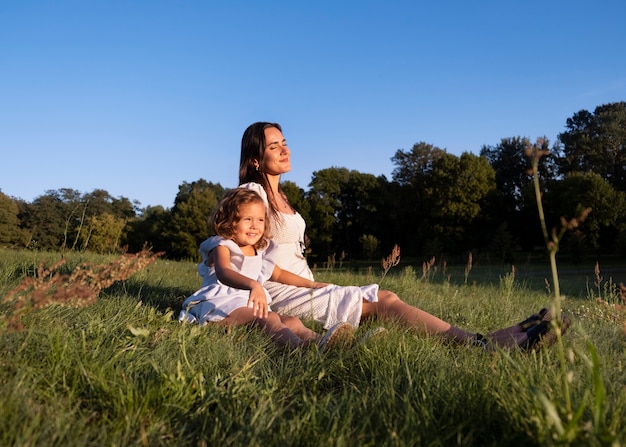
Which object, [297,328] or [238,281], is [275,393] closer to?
[238,281]

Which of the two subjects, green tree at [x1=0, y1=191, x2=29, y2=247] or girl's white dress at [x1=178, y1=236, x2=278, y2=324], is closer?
girl's white dress at [x1=178, y1=236, x2=278, y2=324]

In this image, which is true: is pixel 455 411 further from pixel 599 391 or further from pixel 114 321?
pixel 114 321

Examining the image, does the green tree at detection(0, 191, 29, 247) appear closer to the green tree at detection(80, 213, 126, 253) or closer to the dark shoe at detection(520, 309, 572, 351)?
the green tree at detection(80, 213, 126, 253)

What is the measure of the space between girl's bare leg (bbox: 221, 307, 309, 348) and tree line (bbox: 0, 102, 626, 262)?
28.8 m

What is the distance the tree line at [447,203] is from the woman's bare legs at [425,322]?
28.1 metres

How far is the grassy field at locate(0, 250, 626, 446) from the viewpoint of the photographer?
5.60 feet

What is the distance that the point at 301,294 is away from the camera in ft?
13.5

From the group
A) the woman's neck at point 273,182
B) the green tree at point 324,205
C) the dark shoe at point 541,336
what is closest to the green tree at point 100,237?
the woman's neck at point 273,182

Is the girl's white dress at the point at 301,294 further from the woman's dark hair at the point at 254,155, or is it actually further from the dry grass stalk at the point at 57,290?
the dry grass stalk at the point at 57,290

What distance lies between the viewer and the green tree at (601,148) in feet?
141

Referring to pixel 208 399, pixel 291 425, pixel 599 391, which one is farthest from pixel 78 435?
pixel 599 391

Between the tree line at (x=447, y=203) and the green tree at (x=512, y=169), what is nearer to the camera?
the tree line at (x=447, y=203)

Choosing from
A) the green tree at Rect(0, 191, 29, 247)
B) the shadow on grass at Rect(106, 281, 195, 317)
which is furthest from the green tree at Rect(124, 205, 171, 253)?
the shadow on grass at Rect(106, 281, 195, 317)

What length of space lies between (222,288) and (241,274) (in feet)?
1.52
